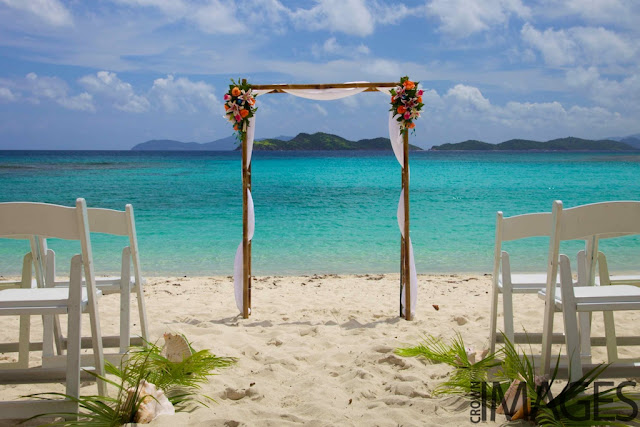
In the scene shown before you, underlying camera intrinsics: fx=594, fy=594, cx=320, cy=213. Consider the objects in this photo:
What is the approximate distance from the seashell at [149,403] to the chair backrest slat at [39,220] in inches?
29.7

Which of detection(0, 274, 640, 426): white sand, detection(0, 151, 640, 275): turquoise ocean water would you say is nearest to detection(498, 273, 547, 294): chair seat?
detection(0, 274, 640, 426): white sand

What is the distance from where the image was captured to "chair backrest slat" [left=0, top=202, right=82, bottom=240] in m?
2.60

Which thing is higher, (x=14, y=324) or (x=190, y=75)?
(x=190, y=75)

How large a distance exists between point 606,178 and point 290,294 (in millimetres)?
27622

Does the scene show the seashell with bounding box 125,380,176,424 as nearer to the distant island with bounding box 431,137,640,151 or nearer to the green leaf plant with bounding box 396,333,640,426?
the green leaf plant with bounding box 396,333,640,426

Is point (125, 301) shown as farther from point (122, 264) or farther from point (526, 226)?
point (526, 226)

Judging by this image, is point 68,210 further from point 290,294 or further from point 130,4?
point 130,4

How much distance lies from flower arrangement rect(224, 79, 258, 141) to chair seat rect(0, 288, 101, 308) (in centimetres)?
279

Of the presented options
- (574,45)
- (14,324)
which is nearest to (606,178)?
(574,45)

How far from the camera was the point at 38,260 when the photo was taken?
3449 millimetres

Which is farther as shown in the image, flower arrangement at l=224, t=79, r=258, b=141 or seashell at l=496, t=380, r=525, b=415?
flower arrangement at l=224, t=79, r=258, b=141

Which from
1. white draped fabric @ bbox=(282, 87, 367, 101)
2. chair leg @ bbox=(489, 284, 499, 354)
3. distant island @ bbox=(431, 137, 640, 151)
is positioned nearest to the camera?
chair leg @ bbox=(489, 284, 499, 354)

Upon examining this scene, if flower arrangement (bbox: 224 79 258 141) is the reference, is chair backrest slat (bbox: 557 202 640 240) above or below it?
below

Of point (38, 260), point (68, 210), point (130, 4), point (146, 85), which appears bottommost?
point (38, 260)
